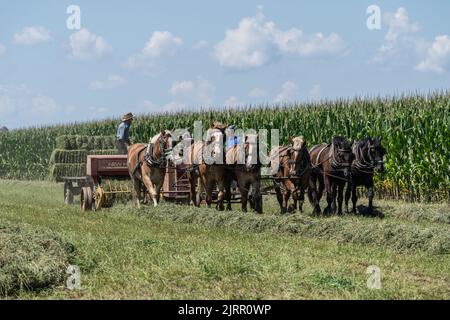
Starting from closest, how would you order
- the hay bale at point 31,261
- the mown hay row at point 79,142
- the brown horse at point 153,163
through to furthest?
the hay bale at point 31,261 → the brown horse at point 153,163 → the mown hay row at point 79,142

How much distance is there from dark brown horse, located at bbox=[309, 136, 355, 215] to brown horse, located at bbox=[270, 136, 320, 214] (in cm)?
47

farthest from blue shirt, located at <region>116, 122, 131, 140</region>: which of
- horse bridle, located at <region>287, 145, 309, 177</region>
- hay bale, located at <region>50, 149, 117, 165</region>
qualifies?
hay bale, located at <region>50, 149, 117, 165</region>

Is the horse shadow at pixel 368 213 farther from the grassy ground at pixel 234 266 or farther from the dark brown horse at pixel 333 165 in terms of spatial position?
the grassy ground at pixel 234 266

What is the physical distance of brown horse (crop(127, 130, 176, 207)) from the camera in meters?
19.4

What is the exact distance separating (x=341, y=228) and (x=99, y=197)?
8.29 meters

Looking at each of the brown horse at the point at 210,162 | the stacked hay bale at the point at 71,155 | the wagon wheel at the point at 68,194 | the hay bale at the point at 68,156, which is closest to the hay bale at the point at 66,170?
the stacked hay bale at the point at 71,155

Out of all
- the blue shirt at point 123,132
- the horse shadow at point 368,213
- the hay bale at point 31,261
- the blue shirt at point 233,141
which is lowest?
the horse shadow at point 368,213

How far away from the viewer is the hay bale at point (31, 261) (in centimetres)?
920

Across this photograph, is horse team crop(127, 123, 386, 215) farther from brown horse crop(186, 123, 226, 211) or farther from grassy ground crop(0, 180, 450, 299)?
grassy ground crop(0, 180, 450, 299)

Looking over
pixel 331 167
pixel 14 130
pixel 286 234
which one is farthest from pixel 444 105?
pixel 14 130

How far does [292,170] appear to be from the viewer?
59.3 ft

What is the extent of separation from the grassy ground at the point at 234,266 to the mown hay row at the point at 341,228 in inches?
6.9

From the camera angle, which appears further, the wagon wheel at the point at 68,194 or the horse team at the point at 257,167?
the wagon wheel at the point at 68,194
